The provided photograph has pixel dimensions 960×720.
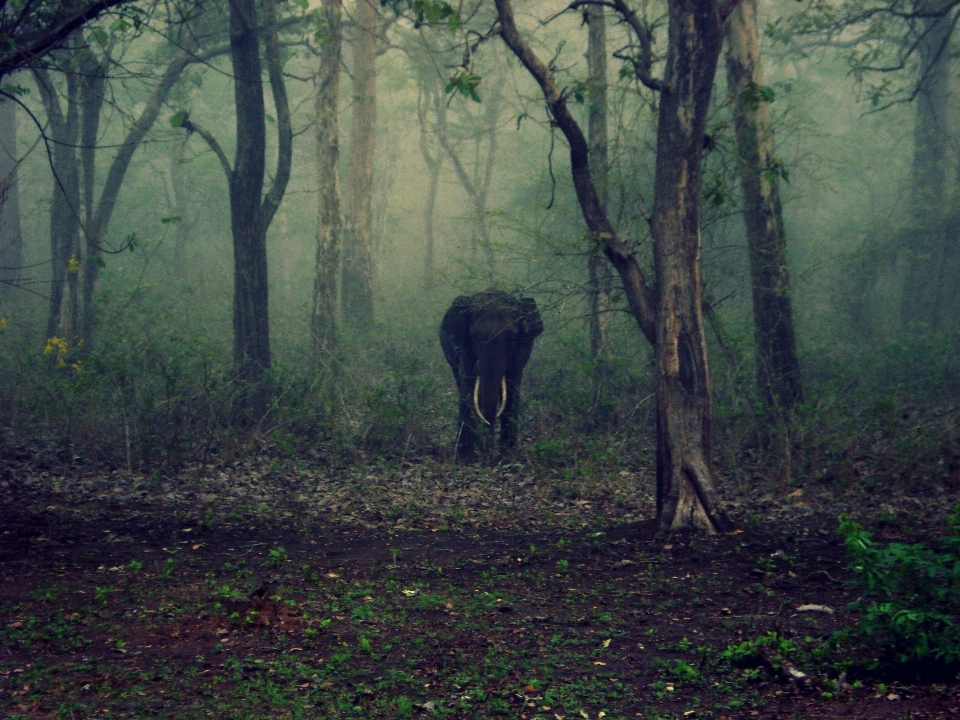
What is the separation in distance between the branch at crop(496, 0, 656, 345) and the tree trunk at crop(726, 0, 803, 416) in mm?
2959

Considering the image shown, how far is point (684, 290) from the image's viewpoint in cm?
811

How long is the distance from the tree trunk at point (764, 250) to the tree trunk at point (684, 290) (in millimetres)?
2941

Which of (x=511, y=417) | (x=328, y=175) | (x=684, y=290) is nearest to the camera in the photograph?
(x=684, y=290)

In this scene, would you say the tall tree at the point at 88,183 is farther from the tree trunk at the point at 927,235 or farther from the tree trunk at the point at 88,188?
the tree trunk at the point at 927,235

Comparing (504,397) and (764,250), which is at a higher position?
(764,250)

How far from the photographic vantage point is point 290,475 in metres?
10.1

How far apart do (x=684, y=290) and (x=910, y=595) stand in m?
3.80

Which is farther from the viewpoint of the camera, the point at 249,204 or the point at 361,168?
the point at 361,168

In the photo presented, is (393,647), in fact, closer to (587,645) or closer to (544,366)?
(587,645)

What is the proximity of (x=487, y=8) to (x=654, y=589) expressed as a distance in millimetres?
26167

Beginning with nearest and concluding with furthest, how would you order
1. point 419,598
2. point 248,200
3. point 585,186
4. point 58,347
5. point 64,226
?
point 419,598 → point 585,186 → point 248,200 → point 58,347 → point 64,226

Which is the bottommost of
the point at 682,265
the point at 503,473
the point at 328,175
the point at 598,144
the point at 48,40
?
the point at 503,473

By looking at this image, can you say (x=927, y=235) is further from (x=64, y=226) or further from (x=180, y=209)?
(x=180, y=209)

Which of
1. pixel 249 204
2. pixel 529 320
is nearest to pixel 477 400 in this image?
pixel 529 320
